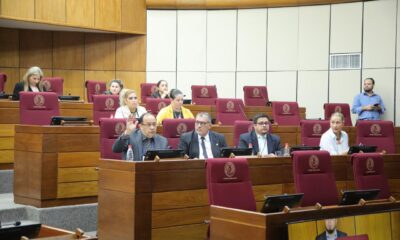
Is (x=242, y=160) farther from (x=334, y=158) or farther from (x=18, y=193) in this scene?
(x=18, y=193)

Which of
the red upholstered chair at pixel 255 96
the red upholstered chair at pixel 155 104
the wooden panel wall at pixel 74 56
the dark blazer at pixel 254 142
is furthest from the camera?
the wooden panel wall at pixel 74 56

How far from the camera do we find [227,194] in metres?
4.17

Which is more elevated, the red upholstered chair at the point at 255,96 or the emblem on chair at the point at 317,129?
the red upholstered chair at the point at 255,96

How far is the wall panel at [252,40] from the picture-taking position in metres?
10.4

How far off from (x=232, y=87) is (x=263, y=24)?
3.84ft

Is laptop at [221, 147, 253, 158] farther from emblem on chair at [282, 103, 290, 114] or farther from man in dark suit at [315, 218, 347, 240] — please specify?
emblem on chair at [282, 103, 290, 114]

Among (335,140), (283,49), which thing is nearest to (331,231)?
(335,140)

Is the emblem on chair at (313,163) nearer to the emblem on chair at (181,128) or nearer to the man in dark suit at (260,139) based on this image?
the man in dark suit at (260,139)

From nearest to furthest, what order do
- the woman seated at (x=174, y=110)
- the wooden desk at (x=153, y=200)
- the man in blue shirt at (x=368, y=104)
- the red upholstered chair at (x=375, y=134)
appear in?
the wooden desk at (x=153, y=200) < the woman seated at (x=174, y=110) < the red upholstered chair at (x=375, y=134) < the man in blue shirt at (x=368, y=104)

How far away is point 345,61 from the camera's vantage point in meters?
9.52

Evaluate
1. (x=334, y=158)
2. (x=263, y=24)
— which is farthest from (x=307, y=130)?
(x=263, y=24)

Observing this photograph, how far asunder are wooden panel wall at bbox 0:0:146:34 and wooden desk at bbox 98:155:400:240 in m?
5.12

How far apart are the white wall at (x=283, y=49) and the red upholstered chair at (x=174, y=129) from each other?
13.9 ft

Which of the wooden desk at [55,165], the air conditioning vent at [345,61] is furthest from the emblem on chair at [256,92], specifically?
the wooden desk at [55,165]
